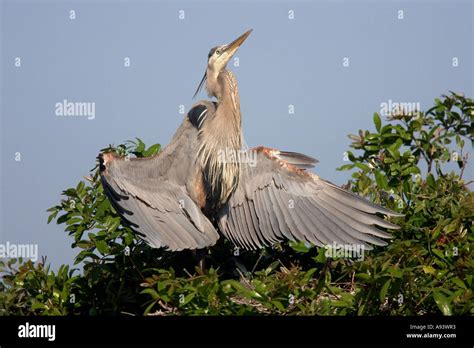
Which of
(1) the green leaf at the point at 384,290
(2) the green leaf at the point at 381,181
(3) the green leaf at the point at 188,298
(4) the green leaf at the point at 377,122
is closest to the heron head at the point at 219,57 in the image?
(4) the green leaf at the point at 377,122

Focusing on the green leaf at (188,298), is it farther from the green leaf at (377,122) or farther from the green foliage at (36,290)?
the green leaf at (377,122)

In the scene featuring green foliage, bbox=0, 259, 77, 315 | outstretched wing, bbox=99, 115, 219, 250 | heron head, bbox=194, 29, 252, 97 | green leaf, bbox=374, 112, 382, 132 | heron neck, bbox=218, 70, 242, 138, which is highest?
heron head, bbox=194, 29, 252, 97

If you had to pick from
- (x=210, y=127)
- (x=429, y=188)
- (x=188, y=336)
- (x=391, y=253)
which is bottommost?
(x=188, y=336)

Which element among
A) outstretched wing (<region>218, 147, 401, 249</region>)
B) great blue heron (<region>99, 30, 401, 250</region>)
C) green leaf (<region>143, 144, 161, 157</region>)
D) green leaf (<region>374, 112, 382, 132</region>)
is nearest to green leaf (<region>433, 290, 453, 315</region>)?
great blue heron (<region>99, 30, 401, 250</region>)

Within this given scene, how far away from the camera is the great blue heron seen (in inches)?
281

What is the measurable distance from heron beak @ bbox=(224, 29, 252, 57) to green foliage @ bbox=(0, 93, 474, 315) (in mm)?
1044

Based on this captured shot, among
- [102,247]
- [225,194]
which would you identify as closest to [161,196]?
[225,194]

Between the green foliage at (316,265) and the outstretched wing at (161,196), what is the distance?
22 centimetres

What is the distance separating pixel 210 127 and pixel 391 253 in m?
2.03

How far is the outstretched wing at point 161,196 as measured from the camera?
7062 mm

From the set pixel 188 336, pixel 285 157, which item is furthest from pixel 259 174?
pixel 188 336

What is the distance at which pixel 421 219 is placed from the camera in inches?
271

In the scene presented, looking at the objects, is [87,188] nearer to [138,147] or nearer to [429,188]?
[138,147]

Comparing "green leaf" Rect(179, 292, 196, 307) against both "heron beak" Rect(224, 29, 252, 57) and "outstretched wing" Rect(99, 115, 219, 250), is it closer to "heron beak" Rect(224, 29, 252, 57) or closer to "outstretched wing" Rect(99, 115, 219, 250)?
"outstretched wing" Rect(99, 115, 219, 250)
